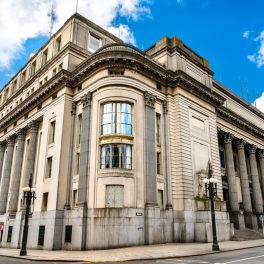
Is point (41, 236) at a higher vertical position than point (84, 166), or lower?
lower

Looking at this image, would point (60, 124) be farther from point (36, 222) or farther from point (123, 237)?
point (123, 237)

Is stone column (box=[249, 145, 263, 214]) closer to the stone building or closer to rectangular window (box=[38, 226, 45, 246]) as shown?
the stone building

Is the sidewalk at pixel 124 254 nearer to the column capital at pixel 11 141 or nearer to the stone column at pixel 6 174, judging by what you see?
the stone column at pixel 6 174

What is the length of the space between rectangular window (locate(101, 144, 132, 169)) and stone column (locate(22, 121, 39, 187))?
38.5 ft

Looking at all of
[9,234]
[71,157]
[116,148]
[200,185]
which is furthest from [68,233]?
[200,185]

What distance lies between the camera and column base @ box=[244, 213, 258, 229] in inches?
1484

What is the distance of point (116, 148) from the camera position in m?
24.9

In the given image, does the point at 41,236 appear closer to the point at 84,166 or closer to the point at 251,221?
the point at 84,166

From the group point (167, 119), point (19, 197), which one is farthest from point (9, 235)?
point (167, 119)

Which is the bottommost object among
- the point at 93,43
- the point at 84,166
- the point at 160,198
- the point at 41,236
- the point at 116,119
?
the point at 41,236

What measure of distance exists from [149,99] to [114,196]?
10.6 m

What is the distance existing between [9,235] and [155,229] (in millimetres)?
18205

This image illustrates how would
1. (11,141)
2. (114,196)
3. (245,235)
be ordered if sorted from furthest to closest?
(11,141) < (245,235) < (114,196)

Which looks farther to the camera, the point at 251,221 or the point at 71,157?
the point at 251,221
